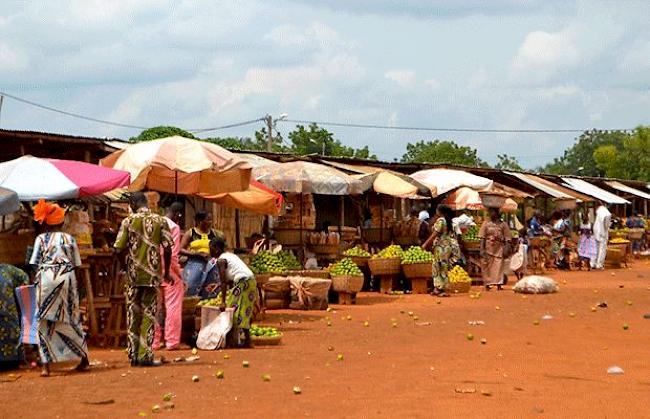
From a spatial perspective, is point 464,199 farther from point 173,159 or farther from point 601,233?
point 173,159

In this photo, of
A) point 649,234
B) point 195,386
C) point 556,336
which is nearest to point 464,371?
point 195,386

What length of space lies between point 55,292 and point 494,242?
39.2 ft

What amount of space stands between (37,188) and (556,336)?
6.56 m

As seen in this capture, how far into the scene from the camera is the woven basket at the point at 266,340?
11253 mm

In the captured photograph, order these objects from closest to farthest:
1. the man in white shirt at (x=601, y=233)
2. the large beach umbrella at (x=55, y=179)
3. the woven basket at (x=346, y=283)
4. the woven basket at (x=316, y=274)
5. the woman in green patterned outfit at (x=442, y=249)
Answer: the large beach umbrella at (x=55, y=179) → the woven basket at (x=316, y=274) → the woven basket at (x=346, y=283) → the woman in green patterned outfit at (x=442, y=249) → the man in white shirt at (x=601, y=233)

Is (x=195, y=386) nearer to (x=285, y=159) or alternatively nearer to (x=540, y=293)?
(x=540, y=293)

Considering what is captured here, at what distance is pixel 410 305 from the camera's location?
55.6 ft

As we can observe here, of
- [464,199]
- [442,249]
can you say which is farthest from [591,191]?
[442,249]

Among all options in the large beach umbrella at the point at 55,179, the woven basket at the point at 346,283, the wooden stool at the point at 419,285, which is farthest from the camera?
the wooden stool at the point at 419,285

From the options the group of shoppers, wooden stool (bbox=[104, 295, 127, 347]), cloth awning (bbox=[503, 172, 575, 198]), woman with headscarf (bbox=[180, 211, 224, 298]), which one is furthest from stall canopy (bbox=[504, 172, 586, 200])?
the group of shoppers

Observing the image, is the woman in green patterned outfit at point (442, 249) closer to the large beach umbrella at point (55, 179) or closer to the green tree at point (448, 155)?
the large beach umbrella at point (55, 179)

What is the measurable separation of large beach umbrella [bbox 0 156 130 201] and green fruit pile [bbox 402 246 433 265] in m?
9.00

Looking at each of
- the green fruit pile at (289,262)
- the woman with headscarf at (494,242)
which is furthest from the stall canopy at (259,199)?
the woman with headscarf at (494,242)

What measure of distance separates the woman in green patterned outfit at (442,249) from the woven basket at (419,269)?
1.22 ft
